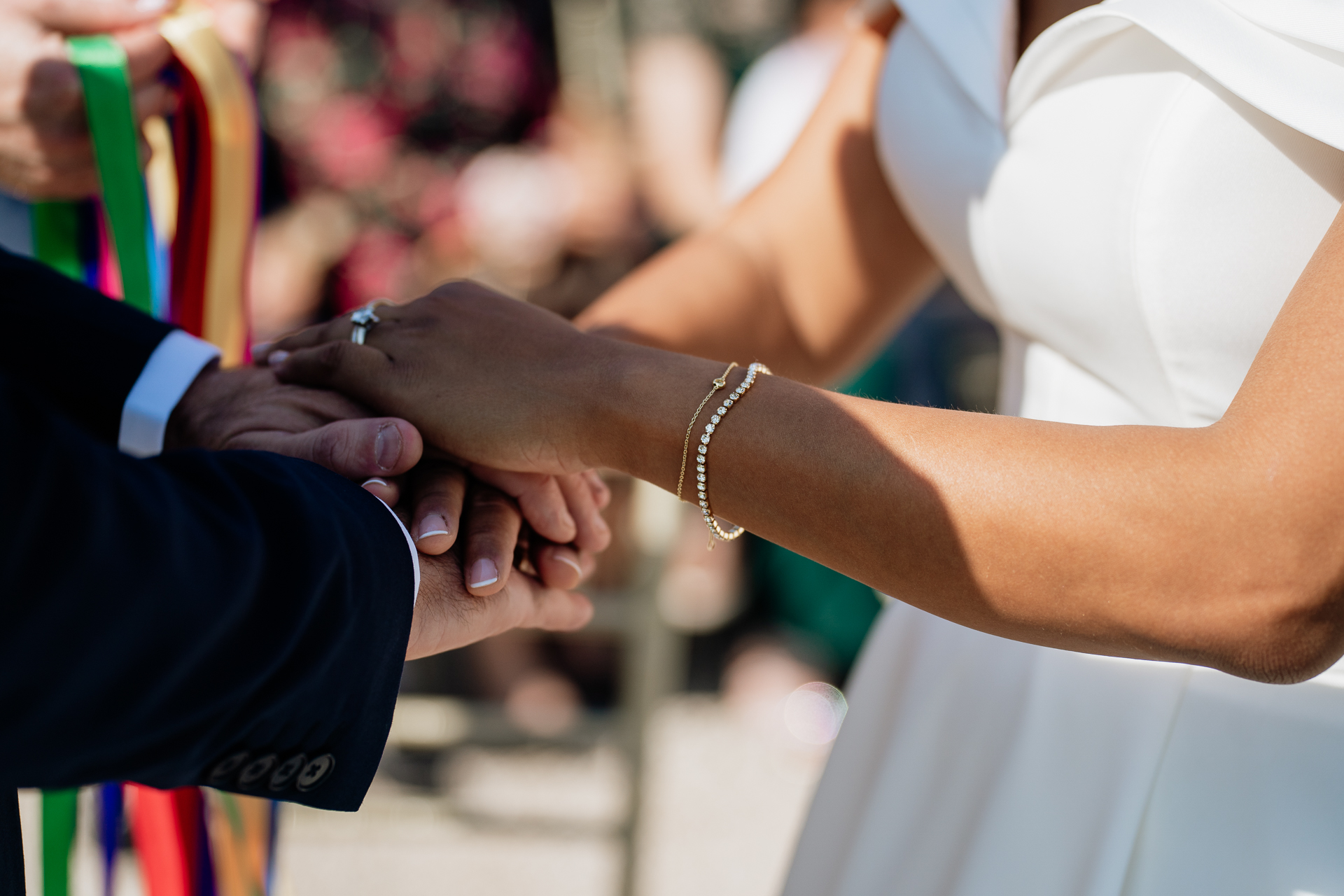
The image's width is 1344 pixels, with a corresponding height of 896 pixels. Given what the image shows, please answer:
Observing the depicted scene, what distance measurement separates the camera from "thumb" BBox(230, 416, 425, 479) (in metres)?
1.01

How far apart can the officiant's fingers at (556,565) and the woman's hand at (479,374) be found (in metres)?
0.17

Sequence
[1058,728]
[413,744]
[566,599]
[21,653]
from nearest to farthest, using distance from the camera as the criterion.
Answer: [21,653] → [1058,728] → [566,599] → [413,744]

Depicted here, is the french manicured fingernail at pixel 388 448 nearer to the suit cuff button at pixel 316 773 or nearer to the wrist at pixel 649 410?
the wrist at pixel 649 410

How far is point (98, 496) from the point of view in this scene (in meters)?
0.58

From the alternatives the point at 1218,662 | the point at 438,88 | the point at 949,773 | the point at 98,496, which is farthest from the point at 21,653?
the point at 438,88

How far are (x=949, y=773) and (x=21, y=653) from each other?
0.96 metres

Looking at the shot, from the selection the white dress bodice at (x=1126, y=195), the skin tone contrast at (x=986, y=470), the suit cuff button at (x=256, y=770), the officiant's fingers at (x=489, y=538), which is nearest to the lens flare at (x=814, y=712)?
the white dress bodice at (x=1126, y=195)

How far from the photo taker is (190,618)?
24.5 inches

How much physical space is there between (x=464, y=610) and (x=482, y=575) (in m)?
0.04

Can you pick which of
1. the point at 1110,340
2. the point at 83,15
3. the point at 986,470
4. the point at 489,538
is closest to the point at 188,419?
the point at 489,538

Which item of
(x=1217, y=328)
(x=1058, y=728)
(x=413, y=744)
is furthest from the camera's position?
(x=413, y=744)

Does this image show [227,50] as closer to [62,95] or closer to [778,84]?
[62,95]

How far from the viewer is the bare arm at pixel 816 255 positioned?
144 centimetres

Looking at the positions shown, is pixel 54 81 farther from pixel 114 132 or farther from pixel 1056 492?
pixel 1056 492
